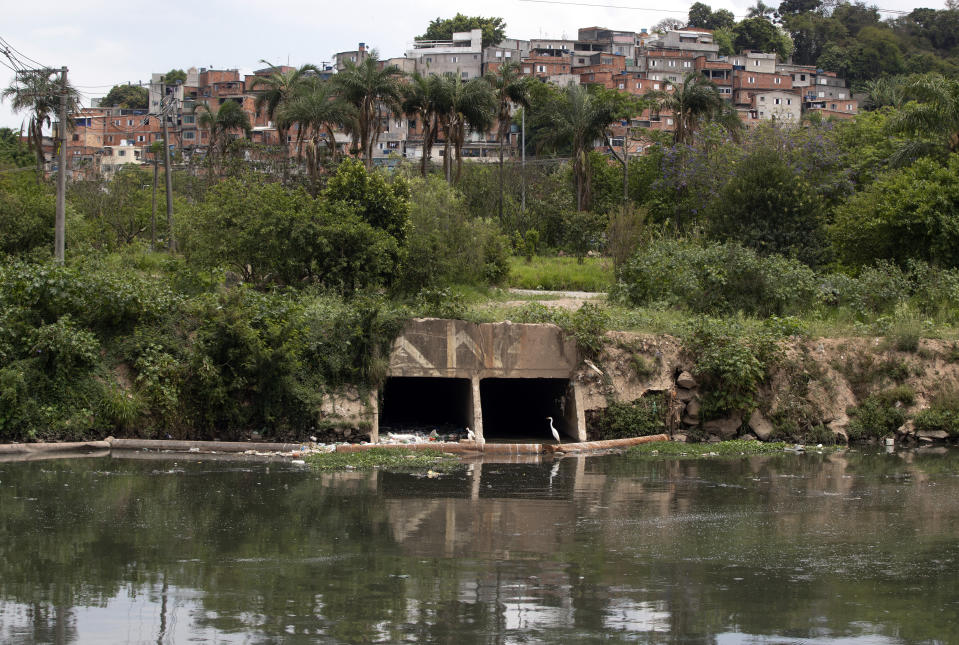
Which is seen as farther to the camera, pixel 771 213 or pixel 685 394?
pixel 771 213

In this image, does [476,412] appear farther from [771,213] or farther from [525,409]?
[771,213]

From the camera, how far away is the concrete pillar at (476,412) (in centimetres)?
2291

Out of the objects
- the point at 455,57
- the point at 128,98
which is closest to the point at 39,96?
the point at 455,57

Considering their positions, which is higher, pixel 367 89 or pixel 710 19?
pixel 710 19

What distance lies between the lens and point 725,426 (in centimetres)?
2433

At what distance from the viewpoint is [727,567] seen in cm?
1254

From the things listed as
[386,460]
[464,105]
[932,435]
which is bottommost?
[932,435]

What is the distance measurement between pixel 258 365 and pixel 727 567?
12.3m

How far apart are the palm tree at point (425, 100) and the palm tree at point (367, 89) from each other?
693mm

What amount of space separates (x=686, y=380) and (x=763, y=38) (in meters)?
124

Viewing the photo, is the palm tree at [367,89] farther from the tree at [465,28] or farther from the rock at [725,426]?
the tree at [465,28]

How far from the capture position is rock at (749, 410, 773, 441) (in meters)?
24.3

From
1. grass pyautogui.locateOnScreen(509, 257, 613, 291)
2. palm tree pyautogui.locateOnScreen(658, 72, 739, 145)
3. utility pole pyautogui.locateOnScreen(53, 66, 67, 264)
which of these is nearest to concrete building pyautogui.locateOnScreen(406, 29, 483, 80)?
palm tree pyautogui.locateOnScreen(658, 72, 739, 145)

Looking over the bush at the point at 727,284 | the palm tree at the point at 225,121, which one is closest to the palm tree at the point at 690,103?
the palm tree at the point at 225,121
